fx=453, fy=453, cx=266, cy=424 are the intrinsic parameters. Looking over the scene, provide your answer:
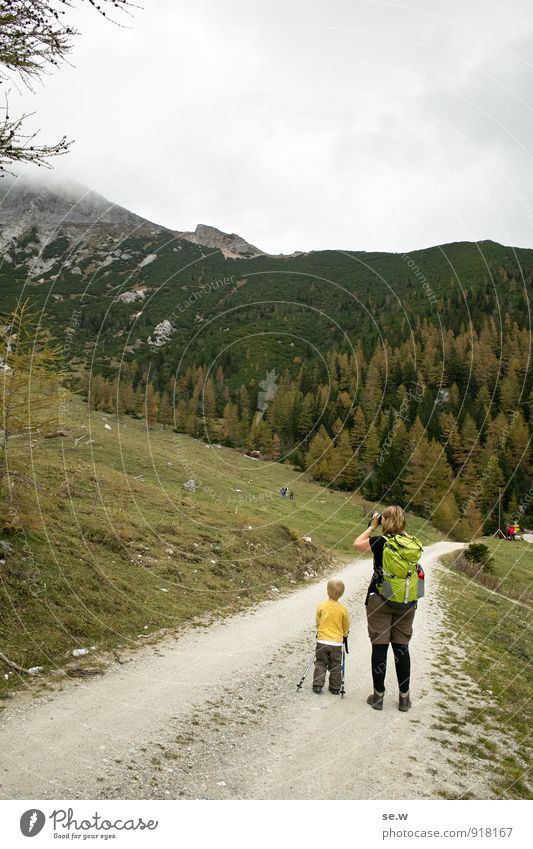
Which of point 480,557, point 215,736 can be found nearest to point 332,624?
point 215,736

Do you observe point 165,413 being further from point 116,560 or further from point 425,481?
point 116,560

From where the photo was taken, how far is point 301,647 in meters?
10.4

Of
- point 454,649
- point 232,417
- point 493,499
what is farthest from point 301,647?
point 232,417

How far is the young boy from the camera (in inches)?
281

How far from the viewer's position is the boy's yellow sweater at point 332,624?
7.21 m

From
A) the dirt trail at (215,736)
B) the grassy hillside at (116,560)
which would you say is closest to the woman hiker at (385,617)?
the dirt trail at (215,736)

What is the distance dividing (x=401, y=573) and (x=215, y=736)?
10.3 feet

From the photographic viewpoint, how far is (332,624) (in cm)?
730

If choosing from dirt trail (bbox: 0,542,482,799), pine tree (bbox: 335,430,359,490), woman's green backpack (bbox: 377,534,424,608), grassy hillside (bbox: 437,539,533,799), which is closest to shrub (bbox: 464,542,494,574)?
grassy hillside (bbox: 437,539,533,799)

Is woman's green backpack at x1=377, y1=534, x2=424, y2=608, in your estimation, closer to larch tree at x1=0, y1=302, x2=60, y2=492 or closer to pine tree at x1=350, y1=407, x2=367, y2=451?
larch tree at x1=0, y1=302, x2=60, y2=492

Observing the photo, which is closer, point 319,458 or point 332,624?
point 332,624

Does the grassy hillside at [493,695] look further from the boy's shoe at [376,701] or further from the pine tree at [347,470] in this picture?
the pine tree at [347,470]

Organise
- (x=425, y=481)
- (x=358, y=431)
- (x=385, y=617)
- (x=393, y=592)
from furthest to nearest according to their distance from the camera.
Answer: (x=358, y=431) < (x=425, y=481) < (x=385, y=617) < (x=393, y=592)
